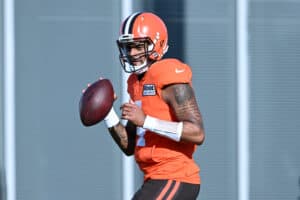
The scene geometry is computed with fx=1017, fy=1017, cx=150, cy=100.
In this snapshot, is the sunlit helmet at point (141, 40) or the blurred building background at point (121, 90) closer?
the sunlit helmet at point (141, 40)

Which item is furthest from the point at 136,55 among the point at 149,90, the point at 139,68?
the point at 149,90

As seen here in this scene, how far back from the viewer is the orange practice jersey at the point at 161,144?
15.1ft

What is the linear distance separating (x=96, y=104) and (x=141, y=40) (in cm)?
36

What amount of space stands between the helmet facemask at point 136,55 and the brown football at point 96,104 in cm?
16

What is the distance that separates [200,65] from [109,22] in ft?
2.20

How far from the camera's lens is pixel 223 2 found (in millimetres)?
6781

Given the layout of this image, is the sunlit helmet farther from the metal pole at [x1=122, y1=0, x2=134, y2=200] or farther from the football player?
the metal pole at [x1=122, y1=0, x2=134, y2=200]

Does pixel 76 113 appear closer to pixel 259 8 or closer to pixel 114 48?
pixel 114 48

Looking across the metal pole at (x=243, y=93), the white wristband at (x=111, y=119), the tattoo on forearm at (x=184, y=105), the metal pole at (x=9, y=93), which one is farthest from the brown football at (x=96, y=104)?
the metal pole at (x=243, y=93)

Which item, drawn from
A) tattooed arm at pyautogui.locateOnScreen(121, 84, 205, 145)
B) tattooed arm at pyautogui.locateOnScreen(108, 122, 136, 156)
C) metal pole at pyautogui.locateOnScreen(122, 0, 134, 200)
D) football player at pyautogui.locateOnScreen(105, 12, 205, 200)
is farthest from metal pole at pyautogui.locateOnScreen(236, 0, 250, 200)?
tattooed arm at pyautogui.locateOnScreen(121, 84, 205, 145)

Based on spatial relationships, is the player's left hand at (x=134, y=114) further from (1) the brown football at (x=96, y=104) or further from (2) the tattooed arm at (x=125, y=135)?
(2) the tattooed arm at (x=125, y=135)

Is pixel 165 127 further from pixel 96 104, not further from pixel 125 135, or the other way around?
pixel 125 135

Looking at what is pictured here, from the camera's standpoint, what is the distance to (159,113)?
4660 mm

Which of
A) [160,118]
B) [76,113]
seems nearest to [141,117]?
[160,118]
